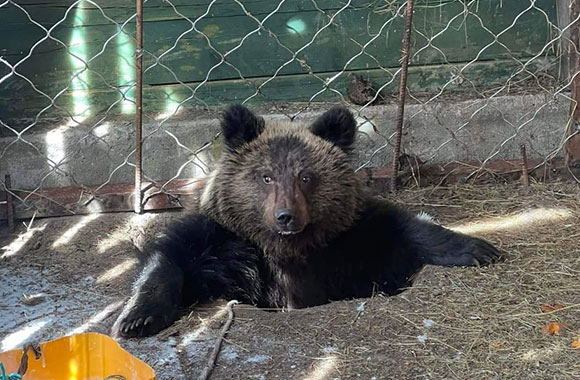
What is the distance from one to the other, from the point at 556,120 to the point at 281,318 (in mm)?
3182

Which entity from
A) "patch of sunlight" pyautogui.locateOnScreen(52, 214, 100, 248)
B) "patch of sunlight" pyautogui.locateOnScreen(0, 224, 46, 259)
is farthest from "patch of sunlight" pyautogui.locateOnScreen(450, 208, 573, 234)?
"patch of sunlight" pyautogui.locateOnScreen(0, 224, 46, 259)

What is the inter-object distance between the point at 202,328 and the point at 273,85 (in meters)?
2.88

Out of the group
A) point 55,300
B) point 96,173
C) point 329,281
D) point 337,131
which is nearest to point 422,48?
point 337,131

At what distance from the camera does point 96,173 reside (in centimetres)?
620

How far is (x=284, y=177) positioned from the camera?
485 centimetres

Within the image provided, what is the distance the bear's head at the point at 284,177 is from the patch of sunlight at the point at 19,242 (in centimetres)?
130

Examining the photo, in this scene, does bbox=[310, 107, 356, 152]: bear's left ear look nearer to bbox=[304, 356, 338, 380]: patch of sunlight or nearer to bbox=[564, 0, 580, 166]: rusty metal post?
bbox=[304, 356, 338, 380]: patch of sunlight

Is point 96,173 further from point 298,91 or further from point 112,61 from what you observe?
point 298,91

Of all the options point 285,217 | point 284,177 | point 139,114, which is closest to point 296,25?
point 139,114

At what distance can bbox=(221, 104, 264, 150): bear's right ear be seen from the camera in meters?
4.99

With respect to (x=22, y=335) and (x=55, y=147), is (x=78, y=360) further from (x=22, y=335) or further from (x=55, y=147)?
(x=55, y=147)

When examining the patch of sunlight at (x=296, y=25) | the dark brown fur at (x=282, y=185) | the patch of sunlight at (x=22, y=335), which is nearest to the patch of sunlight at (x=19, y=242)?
the patch of sunlight at (x=22, y=335)

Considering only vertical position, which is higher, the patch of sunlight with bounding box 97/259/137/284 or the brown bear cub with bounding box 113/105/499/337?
the brown bear cub with bounding box 113/105/499/337

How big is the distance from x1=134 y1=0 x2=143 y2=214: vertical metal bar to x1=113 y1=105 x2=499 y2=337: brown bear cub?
0.68 meters
